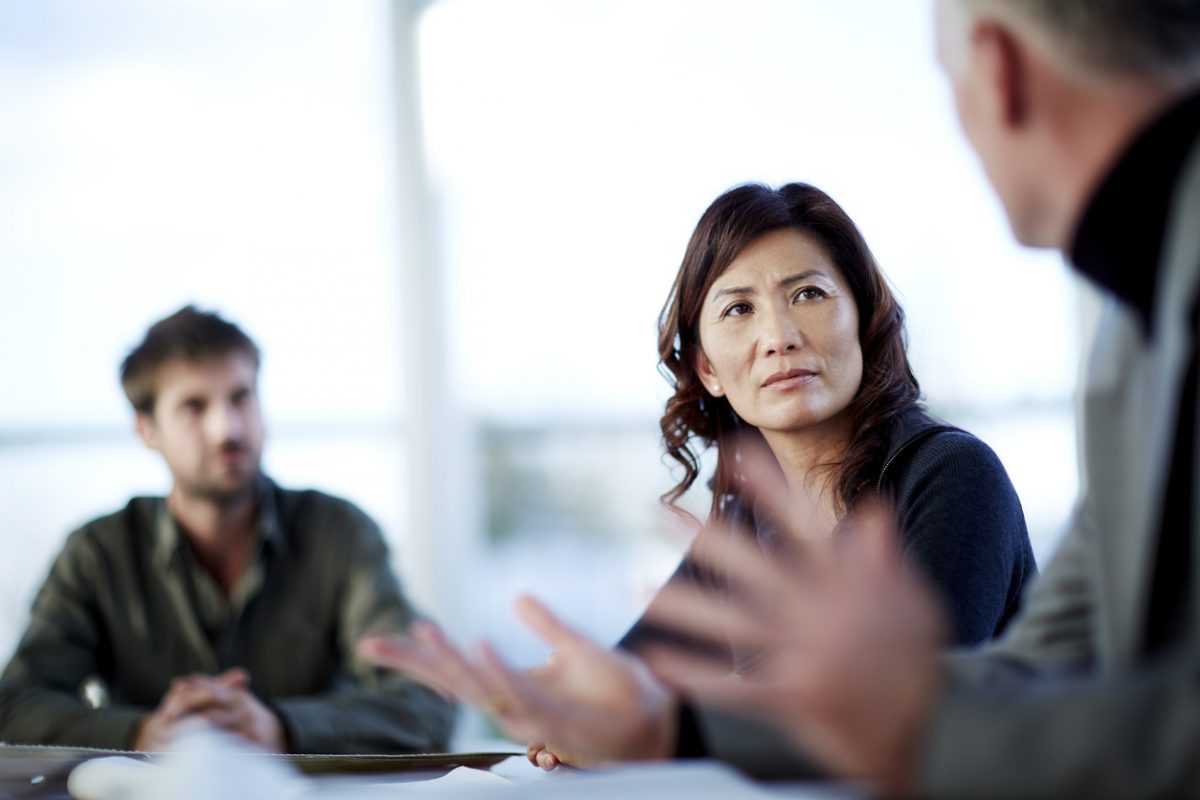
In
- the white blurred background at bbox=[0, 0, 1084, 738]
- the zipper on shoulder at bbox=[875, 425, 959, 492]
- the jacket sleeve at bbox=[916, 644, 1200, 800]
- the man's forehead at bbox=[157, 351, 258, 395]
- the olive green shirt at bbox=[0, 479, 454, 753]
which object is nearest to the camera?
the jacket sleeve at bbox=[916, 644, 1200, 800]

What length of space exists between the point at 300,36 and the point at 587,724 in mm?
3847

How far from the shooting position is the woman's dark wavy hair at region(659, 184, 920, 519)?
1804mm

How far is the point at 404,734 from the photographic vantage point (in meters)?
2.48

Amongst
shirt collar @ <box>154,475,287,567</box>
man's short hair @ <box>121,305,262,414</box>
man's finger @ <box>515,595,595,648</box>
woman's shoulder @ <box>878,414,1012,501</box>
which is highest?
man's short hair @ <box>121,305,262,414</box>

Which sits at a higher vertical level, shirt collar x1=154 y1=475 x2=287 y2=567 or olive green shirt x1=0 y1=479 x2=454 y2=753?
shirt collar x1=154 y1=475 x2=287 y2=567

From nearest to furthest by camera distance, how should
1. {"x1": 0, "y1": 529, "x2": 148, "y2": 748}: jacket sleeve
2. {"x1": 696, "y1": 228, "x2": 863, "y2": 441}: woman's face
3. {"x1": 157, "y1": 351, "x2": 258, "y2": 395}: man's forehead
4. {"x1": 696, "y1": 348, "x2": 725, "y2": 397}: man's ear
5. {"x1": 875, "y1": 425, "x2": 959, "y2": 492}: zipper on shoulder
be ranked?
{"x1": 875, "y1": 425, "x2": 959, "y2": 492}: zipper on shoulder → {"x1": 696, "y1": 228, "x2": 863, "y2": 441}: woman's face → {"x1": 696, "y1": 348, "x2": 725, "y2": 397}: man's ear → {"x1": 0, "y1": 529, "x2": 148, "y2": 748}: jacket sleeve → {"x1": 157, "y1": 351, "x2": 258, "y2": 395}: man's forehead

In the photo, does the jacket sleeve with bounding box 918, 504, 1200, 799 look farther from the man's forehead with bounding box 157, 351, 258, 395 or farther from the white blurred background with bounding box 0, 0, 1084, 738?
the white blurred background with bounding box 0, 0, 1084, 738

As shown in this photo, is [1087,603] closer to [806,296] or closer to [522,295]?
[806,296]

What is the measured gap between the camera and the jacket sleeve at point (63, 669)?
91.7 inches

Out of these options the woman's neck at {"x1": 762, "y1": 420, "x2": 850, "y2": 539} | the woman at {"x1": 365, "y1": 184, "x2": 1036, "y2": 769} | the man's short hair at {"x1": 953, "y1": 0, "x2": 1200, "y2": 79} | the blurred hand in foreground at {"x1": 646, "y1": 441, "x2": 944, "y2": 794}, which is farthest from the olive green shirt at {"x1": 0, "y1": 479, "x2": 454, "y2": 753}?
the man's short hair at {"x1": 953, "y1": 0, "x2": 1200, "y2": 79}

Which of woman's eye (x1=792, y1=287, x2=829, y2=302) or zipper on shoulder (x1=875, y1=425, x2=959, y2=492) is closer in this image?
zipper on shoulder (x1=875, y1=425, x2=959, y2=492)

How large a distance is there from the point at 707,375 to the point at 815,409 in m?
0.25

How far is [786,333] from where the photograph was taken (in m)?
1.81

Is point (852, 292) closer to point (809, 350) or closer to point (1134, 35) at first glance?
point (809, 350)
